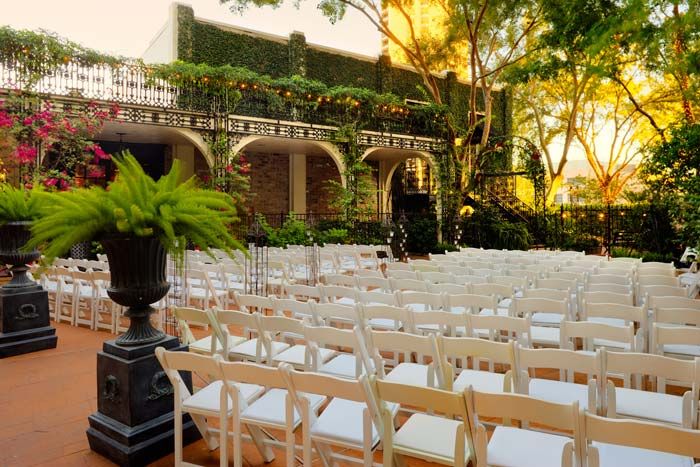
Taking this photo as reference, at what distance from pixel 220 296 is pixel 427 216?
1178 cm

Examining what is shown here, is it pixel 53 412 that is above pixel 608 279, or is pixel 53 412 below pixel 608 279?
A: below

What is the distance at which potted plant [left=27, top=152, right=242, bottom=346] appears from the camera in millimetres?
3034

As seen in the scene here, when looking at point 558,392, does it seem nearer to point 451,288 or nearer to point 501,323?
point 501,323

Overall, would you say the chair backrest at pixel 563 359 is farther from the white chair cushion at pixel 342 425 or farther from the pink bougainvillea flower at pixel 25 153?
the pink bougainvillea flower at pixel 25 153

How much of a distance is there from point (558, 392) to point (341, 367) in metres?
1.41

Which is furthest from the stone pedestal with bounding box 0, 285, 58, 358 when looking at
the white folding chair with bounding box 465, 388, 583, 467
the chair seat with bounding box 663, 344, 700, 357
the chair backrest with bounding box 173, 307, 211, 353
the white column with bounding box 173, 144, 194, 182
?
the white column with bounding box 173, 144, 194, 182

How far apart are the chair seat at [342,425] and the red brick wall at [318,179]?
1779 cm

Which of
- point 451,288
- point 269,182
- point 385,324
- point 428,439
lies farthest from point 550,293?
point 269,182

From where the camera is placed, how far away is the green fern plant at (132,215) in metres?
3.02

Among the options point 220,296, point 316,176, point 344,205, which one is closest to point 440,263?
point 220,296

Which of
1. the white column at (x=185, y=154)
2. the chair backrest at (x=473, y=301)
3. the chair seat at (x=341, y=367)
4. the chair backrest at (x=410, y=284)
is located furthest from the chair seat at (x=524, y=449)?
the white column at (x=185, y=154)

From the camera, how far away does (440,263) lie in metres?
7.76

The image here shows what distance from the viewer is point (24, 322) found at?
5312 millimetres

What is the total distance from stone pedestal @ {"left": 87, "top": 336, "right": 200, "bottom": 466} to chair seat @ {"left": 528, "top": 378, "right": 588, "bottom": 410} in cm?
216
